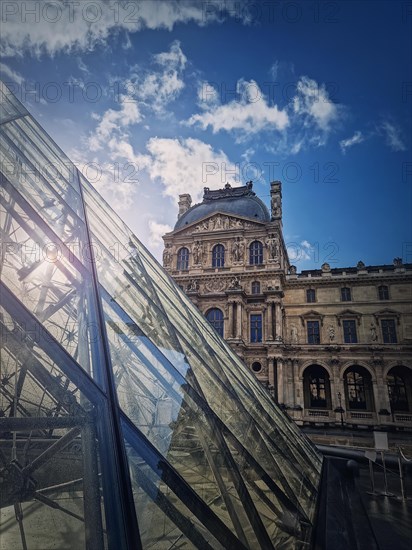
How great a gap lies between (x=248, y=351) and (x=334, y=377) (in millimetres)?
7423

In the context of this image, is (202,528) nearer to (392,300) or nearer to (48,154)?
(48,154)

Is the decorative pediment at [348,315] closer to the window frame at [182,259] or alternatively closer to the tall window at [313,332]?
the tall window at [313,332]

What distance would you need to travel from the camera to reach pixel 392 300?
26.5 m

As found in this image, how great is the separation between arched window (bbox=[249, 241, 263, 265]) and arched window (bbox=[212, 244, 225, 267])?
2729 mm

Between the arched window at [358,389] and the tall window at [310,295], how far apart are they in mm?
6739

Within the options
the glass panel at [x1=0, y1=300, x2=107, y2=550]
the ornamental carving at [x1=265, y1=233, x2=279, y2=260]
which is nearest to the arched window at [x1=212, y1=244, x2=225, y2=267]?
the ornamental carving at [x1=265, y1=233, x2=279, y2=260]

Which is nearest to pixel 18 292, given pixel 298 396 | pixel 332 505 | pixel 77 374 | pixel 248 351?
pixel 77 374

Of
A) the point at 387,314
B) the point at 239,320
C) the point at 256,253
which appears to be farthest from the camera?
the point at 256,253

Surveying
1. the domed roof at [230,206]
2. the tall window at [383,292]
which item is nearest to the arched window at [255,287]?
the domed roof at [230,206]

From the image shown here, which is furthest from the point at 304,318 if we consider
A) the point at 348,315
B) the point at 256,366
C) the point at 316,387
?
the point at 256,366

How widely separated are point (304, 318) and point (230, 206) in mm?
14306

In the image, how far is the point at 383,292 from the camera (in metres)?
27.1

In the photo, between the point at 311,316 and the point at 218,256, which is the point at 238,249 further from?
the point at 311,316

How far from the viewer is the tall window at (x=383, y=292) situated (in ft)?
88.5
